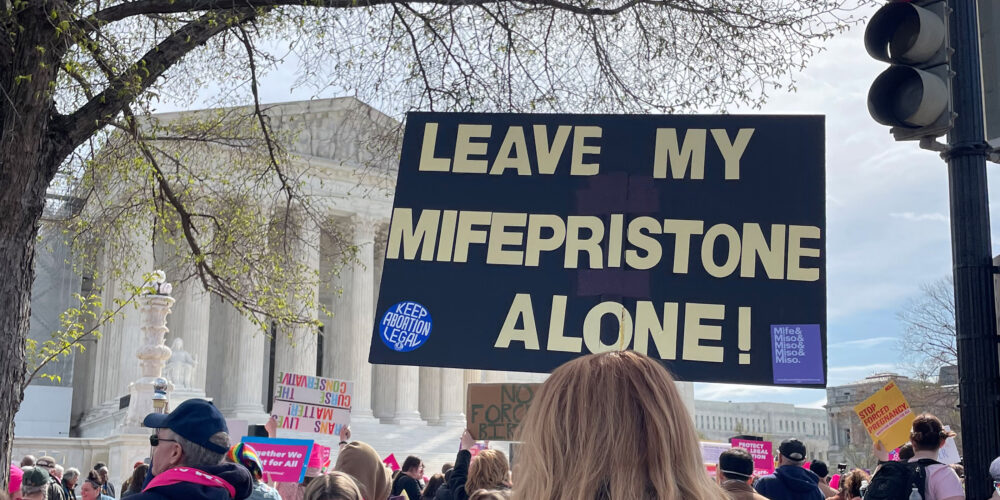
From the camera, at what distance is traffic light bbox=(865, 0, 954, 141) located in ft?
13.1

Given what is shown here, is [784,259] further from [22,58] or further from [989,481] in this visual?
[22,58]

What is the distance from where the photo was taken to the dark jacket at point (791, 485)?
20.9 ft

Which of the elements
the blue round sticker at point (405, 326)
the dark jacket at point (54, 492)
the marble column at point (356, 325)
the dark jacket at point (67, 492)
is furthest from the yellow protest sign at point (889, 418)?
the marble column at point (356, 325)

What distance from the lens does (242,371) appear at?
43.4 meters

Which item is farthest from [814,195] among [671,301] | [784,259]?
[671,301]

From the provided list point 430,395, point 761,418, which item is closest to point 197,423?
point 430,395

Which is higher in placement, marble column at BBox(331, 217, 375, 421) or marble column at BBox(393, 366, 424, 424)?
marble column at BBox(331, 217, 375, 421)

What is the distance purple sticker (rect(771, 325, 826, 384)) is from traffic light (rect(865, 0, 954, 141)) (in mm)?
952

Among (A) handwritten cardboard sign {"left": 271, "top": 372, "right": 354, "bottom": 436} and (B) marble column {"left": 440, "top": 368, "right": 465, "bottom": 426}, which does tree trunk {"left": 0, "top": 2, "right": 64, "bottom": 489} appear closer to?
(A) handwritten cardboard sign {"left": 271, "top": 372, "right": 354, "bottom": 436}

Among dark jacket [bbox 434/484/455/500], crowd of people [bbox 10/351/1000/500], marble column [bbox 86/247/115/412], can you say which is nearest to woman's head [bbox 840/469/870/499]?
crowd of people [bbox 10/351/1000/500]

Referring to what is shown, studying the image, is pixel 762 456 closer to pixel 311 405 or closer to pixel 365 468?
pixel 311 405

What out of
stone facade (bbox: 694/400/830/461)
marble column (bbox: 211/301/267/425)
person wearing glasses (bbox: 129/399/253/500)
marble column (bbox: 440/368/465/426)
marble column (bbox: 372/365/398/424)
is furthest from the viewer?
stone facade (bbox: 694/400/830/461)

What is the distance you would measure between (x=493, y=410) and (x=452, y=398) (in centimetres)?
4147

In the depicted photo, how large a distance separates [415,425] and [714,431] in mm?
55063
